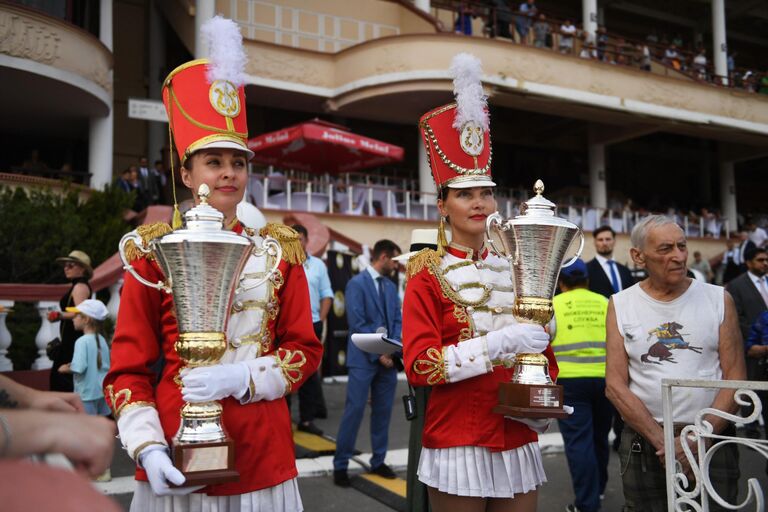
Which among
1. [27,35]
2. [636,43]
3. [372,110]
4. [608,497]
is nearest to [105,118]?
[27,35]

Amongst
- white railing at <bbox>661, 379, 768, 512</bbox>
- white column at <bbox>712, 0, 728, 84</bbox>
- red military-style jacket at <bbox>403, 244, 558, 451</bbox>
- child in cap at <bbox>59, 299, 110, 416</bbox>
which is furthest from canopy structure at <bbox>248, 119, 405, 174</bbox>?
white column at <bbox>712, 0, 728, 84</bbox>

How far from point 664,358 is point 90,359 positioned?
4.16 m

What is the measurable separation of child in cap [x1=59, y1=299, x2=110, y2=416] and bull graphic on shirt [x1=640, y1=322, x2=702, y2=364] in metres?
3.95

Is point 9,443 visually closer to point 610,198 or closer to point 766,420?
point 766,420

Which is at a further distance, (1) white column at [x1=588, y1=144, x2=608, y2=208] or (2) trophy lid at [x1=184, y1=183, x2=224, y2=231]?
(1) white column at [x1=588, y1=144, x2=608, y2=208]

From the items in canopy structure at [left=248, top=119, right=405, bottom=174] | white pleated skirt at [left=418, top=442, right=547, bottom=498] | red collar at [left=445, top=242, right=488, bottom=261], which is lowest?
white pleated skirt at [left=418, top=442, right=547, bottom=498]

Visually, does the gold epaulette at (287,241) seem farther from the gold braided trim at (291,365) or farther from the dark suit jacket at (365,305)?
the dark suit jacket at (365,305)

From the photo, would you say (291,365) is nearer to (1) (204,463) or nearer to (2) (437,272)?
(1) (204,463)

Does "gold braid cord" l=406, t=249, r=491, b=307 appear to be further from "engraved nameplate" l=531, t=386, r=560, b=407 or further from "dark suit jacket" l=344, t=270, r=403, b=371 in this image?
"dark suit jacket" l=344, t=270, r=403, b=371

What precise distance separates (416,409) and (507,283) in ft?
2.66

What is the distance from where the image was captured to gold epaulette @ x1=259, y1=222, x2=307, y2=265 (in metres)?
2.29

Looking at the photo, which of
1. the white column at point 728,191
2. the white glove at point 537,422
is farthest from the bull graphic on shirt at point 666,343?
the white column at point 728,191

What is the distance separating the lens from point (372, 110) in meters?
19.8

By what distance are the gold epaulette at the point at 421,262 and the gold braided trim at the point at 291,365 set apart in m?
0.63
